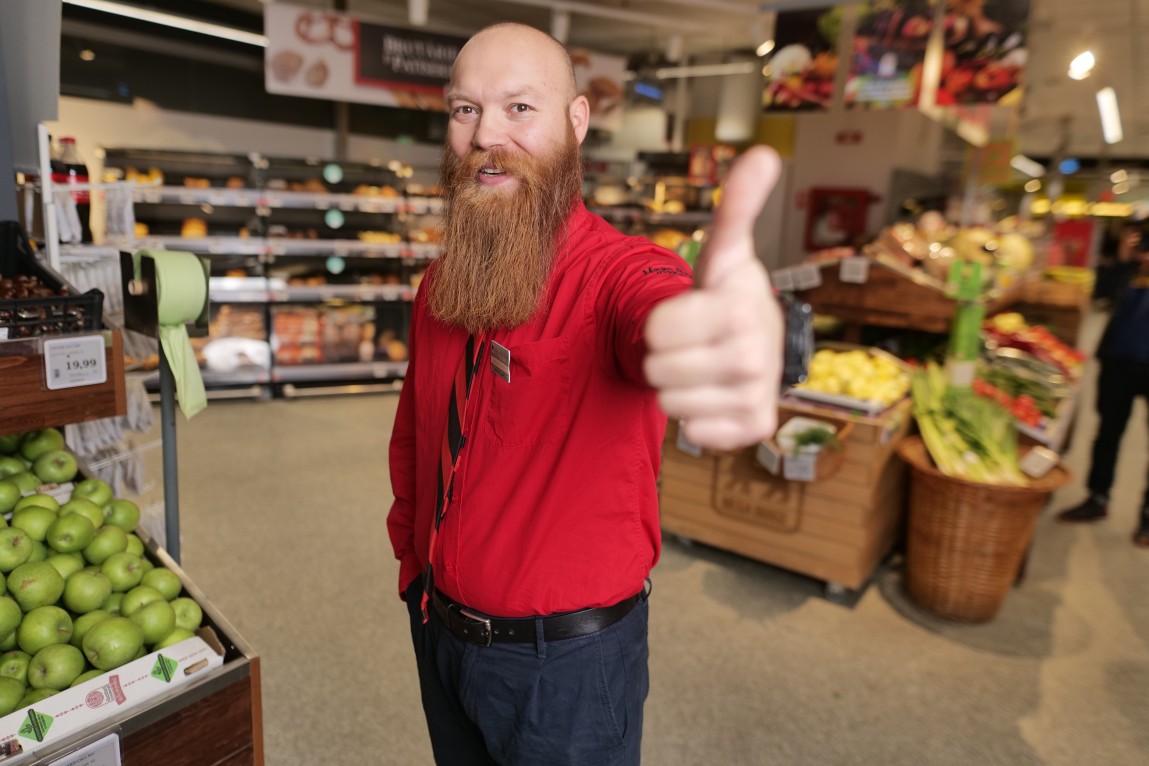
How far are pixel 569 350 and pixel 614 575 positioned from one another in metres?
0.40

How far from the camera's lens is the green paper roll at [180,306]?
5.54 ft

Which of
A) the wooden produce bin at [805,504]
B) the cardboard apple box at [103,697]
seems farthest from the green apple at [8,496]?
the wooden produce bin at [805,504]

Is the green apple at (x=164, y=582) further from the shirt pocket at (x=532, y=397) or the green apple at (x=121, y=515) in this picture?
the shirt pocket at (x=532, y=397)

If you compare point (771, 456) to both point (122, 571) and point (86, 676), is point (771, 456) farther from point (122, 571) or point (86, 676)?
point (86, 676)

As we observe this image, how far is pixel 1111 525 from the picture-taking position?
443cm

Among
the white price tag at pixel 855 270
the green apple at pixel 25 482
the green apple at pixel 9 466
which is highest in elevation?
the white price tag at pixel 855 270

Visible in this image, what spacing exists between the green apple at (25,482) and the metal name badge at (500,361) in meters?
1.32

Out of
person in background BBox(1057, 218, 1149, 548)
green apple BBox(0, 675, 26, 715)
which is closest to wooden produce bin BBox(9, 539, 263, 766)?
green apple BBox(0, 675, 26, 715)

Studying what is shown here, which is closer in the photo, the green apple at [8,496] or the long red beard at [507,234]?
the long red beard at [507,234]

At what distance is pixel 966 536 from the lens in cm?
306

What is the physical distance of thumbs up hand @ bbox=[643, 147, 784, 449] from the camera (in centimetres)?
57

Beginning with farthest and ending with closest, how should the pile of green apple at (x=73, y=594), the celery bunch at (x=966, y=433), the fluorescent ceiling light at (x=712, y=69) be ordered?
the fluorescent ceiling light at (x=712, y=69) < the celery bunch at (x=966, y=433) < the pile of green apple at (x=73, y=594)

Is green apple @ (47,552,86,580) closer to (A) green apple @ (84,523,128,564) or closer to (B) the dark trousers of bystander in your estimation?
(A) green apple @ (84,523,128,564)

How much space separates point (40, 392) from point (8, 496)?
258mm
